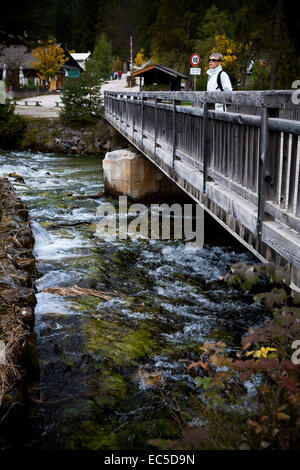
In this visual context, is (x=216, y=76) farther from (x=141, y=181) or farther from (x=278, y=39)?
(x=278, y=39)

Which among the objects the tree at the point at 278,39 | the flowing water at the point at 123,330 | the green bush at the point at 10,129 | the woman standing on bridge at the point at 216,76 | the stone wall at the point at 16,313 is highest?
the tree at the point at 278,39

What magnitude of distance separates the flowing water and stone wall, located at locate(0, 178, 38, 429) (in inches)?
11.6

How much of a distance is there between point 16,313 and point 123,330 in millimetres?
1521

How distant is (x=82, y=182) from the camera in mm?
18906

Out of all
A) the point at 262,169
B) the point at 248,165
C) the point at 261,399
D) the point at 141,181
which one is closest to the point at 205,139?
the point at 248,165

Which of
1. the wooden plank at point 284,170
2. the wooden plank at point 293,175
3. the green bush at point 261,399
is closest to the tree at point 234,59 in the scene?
the wooden plank at point 284,170

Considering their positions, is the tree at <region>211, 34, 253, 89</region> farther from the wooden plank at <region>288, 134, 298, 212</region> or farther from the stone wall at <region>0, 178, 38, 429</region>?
the wooden plank at <region>288, 134, 298, 212</region>

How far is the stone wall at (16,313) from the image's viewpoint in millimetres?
4449

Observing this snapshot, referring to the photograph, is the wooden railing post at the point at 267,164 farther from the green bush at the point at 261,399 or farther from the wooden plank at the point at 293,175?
the green bush at the point at 261,399

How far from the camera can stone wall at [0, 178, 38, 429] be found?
445cm

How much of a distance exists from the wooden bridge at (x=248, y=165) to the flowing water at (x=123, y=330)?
146cm

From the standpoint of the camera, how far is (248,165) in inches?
210
